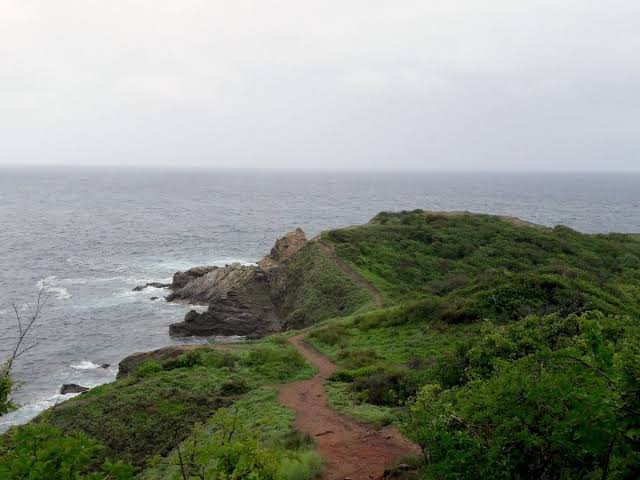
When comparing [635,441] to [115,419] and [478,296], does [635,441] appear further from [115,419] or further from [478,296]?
[478,296]

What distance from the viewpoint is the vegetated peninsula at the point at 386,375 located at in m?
8.38

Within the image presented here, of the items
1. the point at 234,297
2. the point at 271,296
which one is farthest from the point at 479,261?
the point at 234,297

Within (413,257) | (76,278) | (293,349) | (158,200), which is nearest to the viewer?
(293,349)

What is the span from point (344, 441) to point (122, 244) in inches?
3169

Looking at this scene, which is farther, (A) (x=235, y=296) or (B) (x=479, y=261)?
(B) (x=479, y=261)

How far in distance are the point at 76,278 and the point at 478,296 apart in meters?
54.0

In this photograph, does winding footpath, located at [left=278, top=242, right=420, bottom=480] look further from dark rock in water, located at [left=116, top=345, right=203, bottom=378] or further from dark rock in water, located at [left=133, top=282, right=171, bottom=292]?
dark rock in water, located at [left=133, top=282, right=171, bottom=292]

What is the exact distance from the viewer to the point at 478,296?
29.2 m

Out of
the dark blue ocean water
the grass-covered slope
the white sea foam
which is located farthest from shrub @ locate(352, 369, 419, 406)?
the white sea foam

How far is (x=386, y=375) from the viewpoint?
21.5m

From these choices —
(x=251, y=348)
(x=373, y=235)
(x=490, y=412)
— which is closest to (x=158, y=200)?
(x=373, y=235)

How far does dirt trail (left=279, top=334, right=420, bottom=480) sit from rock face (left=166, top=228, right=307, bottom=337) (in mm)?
25084

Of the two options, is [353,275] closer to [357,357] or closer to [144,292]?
[357,357]

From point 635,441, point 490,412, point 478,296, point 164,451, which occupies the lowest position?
point 164,451
